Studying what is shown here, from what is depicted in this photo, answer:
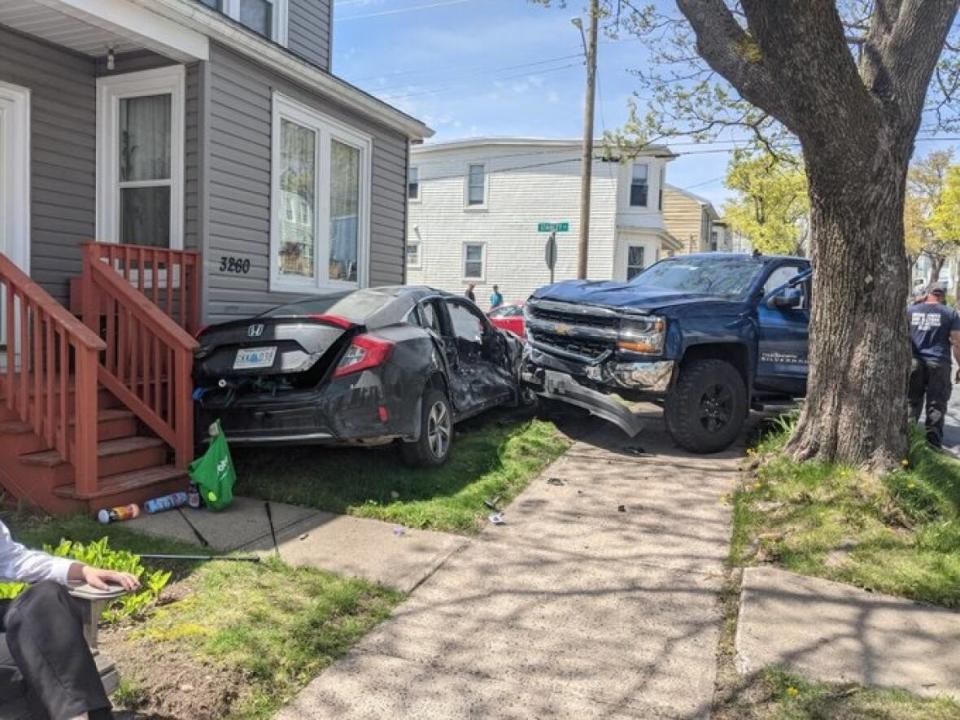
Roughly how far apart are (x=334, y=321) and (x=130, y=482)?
1.71 metres

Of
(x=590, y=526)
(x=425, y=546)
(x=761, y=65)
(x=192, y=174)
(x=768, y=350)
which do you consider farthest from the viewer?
(x=768, y=350)

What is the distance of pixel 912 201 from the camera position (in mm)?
49438

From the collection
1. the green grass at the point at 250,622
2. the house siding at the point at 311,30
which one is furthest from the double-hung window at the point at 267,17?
the green grass at the point at 250,622

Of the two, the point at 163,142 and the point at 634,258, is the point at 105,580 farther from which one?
the point at 634,258

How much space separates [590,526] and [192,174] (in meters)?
4.61

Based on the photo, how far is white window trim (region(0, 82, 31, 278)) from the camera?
6410 millimetres

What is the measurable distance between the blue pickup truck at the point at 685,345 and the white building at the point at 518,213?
18802 mm

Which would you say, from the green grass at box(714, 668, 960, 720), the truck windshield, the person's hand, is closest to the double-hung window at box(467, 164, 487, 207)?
the truck windshield

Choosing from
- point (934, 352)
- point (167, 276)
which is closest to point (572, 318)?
point (167, 276)

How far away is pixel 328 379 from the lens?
17.4ft

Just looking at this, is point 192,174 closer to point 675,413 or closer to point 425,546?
point 425,546

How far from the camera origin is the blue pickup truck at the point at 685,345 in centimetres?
693

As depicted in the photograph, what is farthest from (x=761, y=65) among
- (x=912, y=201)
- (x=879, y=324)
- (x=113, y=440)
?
(x=912, y=201)

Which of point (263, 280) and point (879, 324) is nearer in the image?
point (879, 324)
